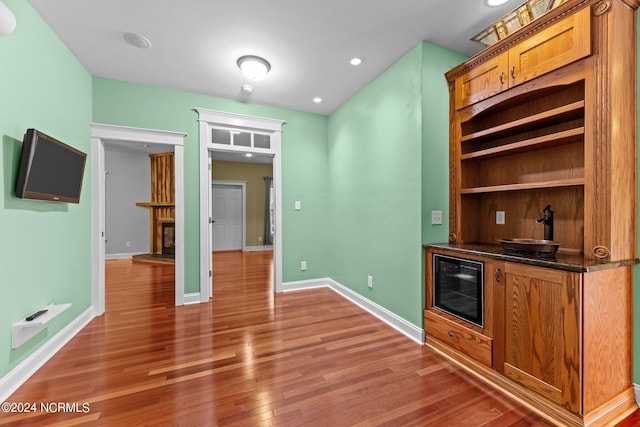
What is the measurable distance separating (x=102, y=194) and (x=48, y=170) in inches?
42.5

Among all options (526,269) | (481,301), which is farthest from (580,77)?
(481,301)

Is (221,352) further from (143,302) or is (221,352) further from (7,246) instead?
(143,302)

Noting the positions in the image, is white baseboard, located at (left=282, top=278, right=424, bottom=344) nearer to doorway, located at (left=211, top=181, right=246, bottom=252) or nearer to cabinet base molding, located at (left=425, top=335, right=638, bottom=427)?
A: cabinet base molding, located at (left=425, top=335, right=638, bottom=427)

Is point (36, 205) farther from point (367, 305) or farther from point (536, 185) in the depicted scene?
point (536, 185)

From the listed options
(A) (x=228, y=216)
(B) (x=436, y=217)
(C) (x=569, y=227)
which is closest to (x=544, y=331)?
(C) (x=569, y=227)

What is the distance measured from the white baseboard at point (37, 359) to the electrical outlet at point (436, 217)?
3324mm

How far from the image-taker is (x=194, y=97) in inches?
133

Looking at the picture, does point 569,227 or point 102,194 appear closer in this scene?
point 569,227

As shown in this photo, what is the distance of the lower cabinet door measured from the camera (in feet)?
4.53

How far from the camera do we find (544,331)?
151 centimetres

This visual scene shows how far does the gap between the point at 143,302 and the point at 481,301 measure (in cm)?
385

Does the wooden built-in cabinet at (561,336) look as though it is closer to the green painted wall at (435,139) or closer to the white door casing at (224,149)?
the green painted wall at (435,139)

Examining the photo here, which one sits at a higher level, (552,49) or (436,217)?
(552,49)

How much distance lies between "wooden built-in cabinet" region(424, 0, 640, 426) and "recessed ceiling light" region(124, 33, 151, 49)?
9.66ft
